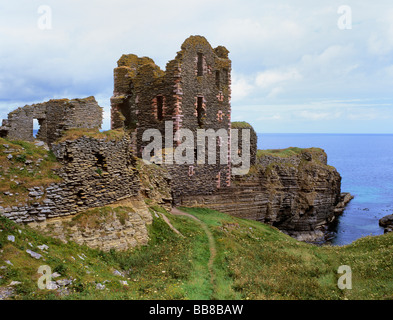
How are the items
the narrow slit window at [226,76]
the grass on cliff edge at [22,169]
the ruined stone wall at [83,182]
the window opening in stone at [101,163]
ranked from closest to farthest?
1. the grass on cliff edge at [22,169]
2. the ruined stone wall at [83,182]
3. the window opening in stone at [101,163]
4. the narrow slit window at [226,76]

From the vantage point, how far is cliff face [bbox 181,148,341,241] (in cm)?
3912

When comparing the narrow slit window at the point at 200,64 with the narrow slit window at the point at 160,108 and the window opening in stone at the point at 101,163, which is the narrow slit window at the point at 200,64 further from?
the window opening in stone at the point at 101,163

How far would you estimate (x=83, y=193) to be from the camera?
17.0m

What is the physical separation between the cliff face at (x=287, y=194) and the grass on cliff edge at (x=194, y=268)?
14.4 meters

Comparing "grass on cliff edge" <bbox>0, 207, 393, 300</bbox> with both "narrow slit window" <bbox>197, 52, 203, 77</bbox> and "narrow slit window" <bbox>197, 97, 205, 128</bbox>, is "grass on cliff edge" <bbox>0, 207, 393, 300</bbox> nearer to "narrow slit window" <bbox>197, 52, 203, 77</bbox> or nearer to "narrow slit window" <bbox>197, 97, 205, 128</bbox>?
"narrow slit window" <bbox>197, 97, 205, 128</bbox>

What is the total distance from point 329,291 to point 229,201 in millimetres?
21625

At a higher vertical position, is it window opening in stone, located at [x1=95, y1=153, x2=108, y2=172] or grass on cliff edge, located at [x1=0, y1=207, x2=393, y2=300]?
window opening in stone, located at [x1=95, y1=153, x2=108, y2=172]

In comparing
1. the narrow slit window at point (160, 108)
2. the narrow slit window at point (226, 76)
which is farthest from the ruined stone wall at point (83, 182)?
the narrow slit window at point (226, 76)

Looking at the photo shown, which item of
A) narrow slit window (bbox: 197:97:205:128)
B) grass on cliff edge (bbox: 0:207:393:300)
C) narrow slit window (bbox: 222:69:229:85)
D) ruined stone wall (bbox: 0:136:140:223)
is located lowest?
grass on cliff edge (bbox: 0:207:393:300)

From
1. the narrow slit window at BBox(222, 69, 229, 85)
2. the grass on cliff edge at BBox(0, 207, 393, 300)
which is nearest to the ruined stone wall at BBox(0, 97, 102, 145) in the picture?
the grass on cliff edge at BBox(0, 207, 393, 300)

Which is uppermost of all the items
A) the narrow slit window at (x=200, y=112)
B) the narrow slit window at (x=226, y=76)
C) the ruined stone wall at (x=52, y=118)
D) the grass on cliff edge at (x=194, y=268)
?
the narrow slit window at (x=226, y=76)

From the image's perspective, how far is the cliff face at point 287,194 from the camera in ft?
128

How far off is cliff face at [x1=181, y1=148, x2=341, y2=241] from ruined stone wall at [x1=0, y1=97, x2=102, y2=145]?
55.7ft
